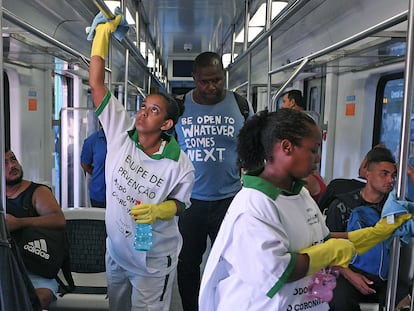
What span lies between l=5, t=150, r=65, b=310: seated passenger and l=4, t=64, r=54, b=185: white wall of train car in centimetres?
242

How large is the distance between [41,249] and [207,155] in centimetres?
106

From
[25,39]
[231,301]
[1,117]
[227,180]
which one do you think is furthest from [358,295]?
[25,39]

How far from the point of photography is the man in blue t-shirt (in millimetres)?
2533

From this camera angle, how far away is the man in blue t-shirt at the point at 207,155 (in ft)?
8.31

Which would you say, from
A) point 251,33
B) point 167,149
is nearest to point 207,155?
point 167,149

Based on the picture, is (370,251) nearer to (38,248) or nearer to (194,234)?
(194,234)

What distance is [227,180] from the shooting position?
257 cm

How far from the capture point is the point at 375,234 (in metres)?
1.47

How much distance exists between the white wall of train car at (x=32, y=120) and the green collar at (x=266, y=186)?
151 inches

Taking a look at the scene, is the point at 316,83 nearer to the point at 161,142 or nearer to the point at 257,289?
the point at 161,142

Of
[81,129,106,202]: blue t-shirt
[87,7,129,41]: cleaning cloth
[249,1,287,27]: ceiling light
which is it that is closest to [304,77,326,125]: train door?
[249,1,287,27]: ceiling light

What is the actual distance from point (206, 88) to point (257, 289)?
1478 millimetres

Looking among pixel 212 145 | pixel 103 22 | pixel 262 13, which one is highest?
pixel 262 13

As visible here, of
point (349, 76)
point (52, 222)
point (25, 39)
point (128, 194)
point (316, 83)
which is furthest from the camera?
point (316, 83)
